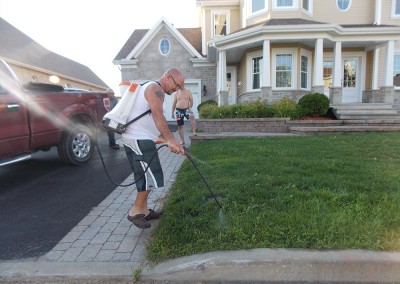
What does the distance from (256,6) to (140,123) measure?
13.3 m

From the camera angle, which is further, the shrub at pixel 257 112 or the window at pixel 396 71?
the window at pixel 396 71

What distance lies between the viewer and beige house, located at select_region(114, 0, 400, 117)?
39.5 feet

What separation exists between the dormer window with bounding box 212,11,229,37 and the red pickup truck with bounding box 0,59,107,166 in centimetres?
1254

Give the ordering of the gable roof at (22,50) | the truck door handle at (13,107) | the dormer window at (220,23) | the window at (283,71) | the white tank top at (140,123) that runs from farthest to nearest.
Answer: the gable roof at (22,50), the dormer window at (220,23), the window at (283,71), the truck door handle at (13,107), the white tank top at (140,123)

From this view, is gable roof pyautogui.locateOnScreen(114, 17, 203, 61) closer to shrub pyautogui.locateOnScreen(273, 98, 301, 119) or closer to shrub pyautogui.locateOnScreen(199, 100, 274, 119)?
shrub pyautogui.locateOnScreen(199, 100, 274, 119)

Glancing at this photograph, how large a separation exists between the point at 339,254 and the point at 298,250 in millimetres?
334

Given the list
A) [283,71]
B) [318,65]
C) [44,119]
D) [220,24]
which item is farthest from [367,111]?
[44,119]

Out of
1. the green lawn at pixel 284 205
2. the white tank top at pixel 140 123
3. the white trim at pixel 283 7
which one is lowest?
the green lawn at pixel 284 205

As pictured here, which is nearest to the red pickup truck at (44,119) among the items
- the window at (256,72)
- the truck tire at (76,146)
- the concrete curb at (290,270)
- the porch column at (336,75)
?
the truck tire at (76,146)

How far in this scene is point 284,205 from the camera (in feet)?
10.7

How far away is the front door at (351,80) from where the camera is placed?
561 inches

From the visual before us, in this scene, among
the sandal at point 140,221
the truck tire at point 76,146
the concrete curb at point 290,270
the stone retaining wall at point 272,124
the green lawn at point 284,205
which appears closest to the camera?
the concrete curb at point 290,270

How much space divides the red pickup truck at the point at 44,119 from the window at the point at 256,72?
8.66 m

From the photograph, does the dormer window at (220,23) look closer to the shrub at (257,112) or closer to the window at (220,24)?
the window at (220,24)
